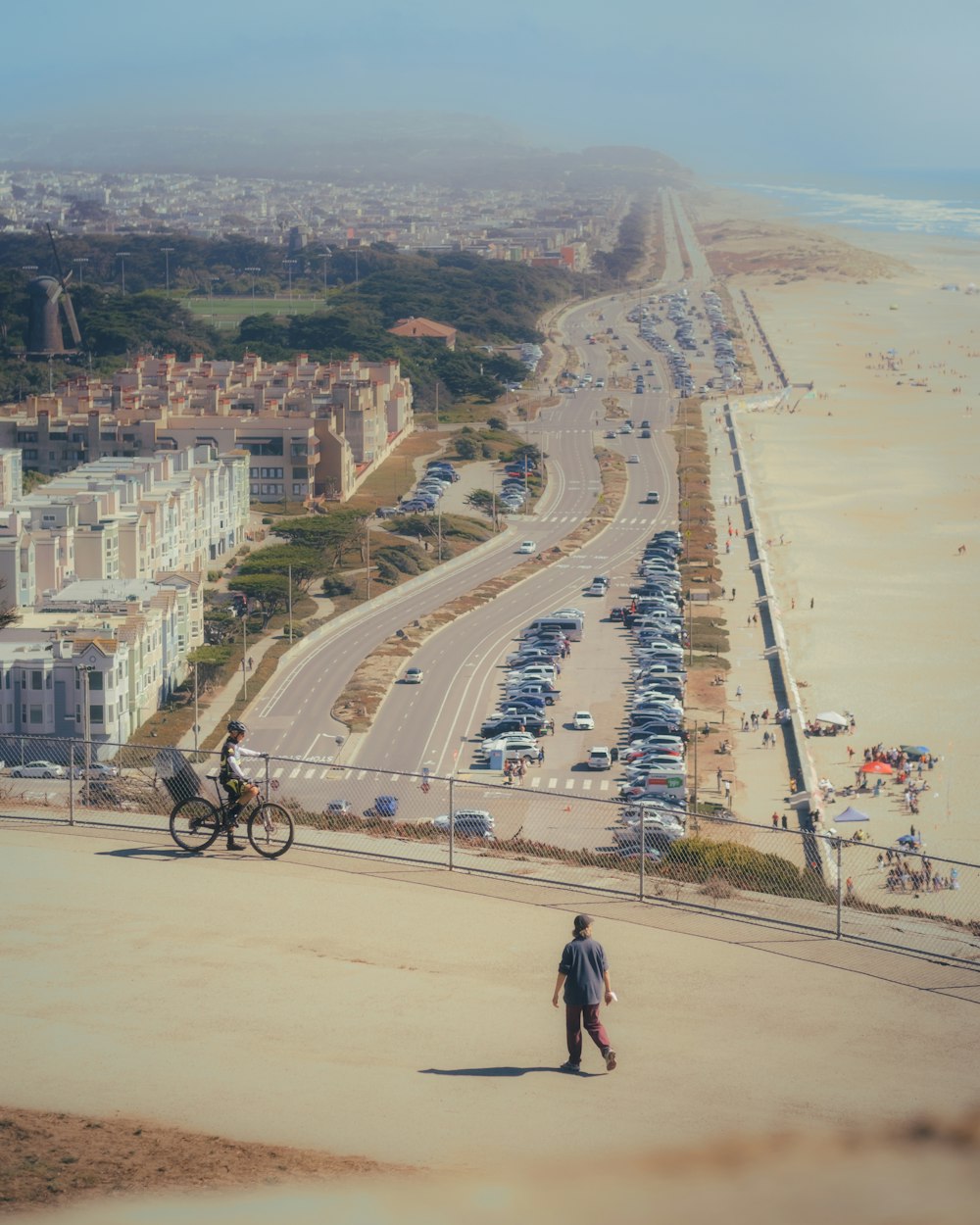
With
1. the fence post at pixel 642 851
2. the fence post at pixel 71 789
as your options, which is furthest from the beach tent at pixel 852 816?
the fence post at pixel 71 789

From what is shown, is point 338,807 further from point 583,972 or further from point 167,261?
point 167,261

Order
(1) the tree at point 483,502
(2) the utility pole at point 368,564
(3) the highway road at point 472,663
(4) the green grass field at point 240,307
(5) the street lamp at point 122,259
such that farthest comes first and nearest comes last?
(5) the street lamp at point 122,259 → (4) the green grass field at point 240,307 → (1) the tree at point 483,502 → (2) the utility pole at point 368,564 → (3) the highway road at point 472,663

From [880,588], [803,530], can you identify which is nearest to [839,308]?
[803,530]

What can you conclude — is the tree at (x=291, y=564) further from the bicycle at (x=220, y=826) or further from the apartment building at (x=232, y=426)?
the bicycle at (x=220, y=826)

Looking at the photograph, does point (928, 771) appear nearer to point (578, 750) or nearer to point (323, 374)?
point (578, 750)

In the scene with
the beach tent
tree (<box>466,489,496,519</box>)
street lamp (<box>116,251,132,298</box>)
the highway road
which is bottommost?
the beach tent

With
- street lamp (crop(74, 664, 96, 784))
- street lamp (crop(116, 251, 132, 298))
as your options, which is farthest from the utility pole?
street lamp (crop(116, 251, 132, 298))

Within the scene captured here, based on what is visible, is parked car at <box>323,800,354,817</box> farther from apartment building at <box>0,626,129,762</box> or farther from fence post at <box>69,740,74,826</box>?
apartment building at <box>0,626,129,762</box>
